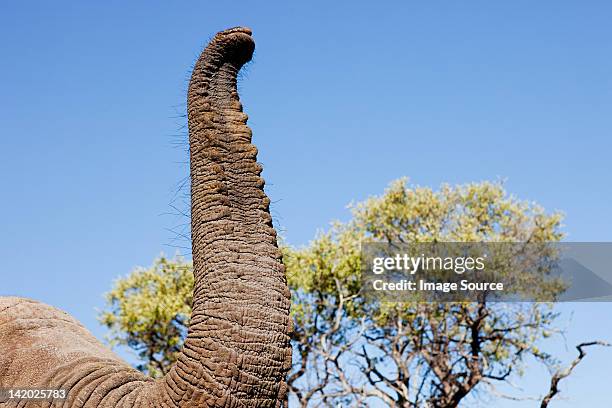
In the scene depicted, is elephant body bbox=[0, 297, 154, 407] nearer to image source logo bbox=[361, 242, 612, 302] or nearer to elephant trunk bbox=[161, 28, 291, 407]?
elephant trunk bbox=[161, 28, 291, 407]

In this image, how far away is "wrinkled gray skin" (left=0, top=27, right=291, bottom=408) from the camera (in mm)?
3357

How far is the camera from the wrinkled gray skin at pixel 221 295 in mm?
3357

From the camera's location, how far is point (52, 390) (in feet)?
12.9

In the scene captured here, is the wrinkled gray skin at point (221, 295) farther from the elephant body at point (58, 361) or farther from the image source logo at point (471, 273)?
the image source logo at point (471, 273)

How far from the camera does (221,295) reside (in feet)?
11.3

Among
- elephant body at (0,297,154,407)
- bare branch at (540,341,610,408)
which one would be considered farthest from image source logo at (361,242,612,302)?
elephant body at (0,297,154,407)

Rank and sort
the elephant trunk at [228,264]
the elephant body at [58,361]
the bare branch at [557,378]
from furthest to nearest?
the bare branch at [557,378] → the elephant body at [58,361] → the elephant trunk at [228,264]

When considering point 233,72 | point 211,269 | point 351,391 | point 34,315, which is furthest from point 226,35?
point 351,391

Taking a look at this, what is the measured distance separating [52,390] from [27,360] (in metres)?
0.45

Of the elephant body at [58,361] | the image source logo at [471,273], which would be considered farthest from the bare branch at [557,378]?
the elephant body at [58,361]

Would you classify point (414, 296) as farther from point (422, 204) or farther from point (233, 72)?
point (233, 72)

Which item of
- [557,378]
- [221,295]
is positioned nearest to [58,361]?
[221,295]

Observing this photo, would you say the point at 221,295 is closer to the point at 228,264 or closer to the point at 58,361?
the point at 228,264

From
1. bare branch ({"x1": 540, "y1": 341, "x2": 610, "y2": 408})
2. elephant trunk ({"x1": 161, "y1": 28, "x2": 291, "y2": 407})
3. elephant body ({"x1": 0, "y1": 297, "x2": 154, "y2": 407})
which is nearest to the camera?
elephant trunk ({"x1": 161, "y1": 28, "x2": 291, "y2": 407})
